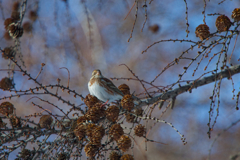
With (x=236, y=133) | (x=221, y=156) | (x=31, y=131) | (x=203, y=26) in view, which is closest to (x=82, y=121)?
(x=31, y=131)

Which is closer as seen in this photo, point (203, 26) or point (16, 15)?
point (203, 26)

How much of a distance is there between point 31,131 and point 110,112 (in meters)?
0.62

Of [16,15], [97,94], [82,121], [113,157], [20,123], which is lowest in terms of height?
[113,157]

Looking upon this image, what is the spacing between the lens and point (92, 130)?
125 centimetres

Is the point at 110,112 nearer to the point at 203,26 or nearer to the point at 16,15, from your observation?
the point at 203,26

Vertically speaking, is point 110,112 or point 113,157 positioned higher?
point 110,112

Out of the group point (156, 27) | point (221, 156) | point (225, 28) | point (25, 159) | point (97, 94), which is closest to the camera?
point (225, 28)

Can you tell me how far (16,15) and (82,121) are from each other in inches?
53.9

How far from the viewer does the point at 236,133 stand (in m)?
3.15

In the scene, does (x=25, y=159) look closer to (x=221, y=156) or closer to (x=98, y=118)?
(x=98, y=118)

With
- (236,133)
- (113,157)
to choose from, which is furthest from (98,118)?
(236,133)

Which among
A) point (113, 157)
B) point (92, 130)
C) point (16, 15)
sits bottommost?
point (113, 157)

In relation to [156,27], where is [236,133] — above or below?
below

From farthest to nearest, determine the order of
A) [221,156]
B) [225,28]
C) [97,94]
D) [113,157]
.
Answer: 1. [221,156]
2. [97,94]
3. [225,28]
4. [113,157]
